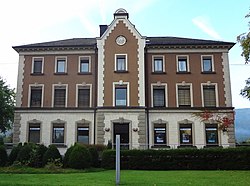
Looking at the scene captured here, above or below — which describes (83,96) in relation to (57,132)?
above

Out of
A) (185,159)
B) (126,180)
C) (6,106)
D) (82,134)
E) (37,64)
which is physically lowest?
(126,180)

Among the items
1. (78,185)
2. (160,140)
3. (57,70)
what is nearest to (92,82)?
(57,70)

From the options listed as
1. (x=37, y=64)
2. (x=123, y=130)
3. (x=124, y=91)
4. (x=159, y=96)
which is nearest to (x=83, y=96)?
(x=124, y=91)

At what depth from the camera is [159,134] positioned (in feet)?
97.7

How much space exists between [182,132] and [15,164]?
50.7 feet

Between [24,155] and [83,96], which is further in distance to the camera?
[83,96]

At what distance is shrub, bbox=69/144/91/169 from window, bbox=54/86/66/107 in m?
10.4

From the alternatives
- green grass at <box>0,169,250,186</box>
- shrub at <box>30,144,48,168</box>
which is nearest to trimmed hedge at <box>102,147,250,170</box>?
shrub at <box>30,144,48,168</box>

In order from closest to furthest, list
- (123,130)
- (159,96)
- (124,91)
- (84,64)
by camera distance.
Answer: (123,130)
(124,91)
(159,96)
(84,64)

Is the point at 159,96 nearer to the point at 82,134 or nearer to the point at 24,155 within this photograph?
the point at 82,134

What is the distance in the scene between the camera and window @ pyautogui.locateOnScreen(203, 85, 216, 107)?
1198 inches

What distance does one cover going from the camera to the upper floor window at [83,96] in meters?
30.9

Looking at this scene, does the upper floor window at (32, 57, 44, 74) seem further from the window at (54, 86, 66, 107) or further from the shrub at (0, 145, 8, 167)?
the shrub at (0, 145, 8, 167)

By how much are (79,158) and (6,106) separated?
52.3 feet
